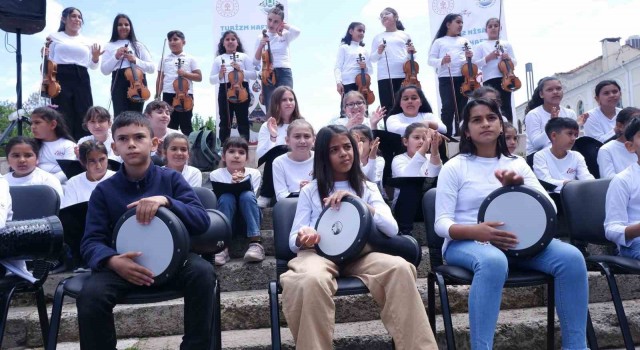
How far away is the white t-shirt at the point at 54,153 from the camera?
4359 mm

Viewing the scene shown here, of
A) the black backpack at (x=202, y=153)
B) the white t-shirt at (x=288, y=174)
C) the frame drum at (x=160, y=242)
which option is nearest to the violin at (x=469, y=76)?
the black backpack at (x=202, y=153)

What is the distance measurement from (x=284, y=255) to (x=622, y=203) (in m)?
1.73

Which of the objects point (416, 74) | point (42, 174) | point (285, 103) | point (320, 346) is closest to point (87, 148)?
point (42, 174)

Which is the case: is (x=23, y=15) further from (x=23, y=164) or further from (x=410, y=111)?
(x=410, y=111)

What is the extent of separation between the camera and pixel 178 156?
3934mm

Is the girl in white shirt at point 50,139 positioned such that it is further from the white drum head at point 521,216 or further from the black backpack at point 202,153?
the white drum head at point 521,216

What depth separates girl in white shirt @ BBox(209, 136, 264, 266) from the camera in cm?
344

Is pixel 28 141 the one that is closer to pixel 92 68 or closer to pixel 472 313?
pixel 92 68

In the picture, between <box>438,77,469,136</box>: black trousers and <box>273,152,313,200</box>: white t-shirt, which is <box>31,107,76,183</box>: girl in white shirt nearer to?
<box>273,152,313,200</box>: white t-shirt

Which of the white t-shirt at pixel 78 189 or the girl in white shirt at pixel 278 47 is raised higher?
the girl in white shirt at pixel 278 47

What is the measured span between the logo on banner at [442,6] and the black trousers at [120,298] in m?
7.05

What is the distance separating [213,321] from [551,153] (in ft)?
9.80

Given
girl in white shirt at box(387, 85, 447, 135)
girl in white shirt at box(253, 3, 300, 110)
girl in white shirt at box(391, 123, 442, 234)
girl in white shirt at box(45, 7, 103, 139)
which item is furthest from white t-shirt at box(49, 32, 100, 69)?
girl in white shirt at box(391, 123, 442, 234)

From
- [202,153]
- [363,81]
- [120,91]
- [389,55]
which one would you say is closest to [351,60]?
[363,81]
